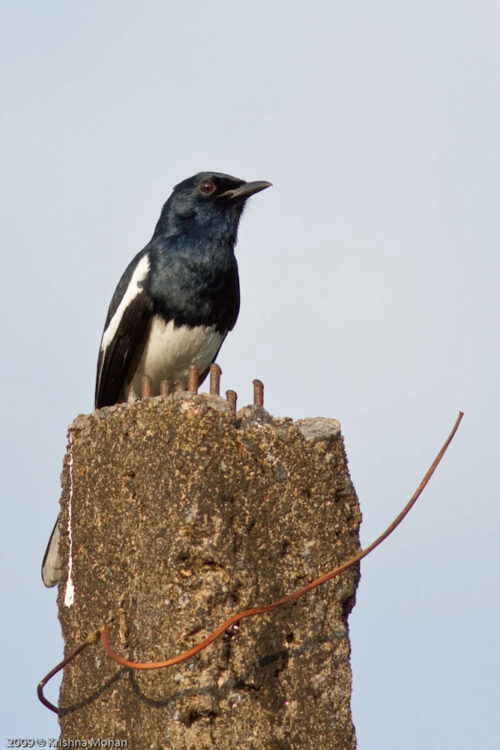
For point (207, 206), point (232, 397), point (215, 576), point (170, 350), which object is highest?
point (207, 206)

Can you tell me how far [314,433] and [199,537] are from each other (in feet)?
2.28

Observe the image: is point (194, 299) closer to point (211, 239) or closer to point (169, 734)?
point (211, 239)

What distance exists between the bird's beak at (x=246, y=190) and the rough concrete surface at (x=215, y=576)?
10.5ft

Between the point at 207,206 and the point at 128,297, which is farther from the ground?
the point at 207,206

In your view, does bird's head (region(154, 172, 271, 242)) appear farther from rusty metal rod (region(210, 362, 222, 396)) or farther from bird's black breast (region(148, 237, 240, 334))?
rusty metal rod (region(210, 362, 222, 396))

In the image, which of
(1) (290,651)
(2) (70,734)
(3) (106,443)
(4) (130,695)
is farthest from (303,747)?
(3) (106,443)

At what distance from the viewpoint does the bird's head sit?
7414mm

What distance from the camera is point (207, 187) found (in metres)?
7.64

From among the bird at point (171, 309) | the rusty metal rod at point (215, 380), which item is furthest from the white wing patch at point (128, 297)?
the rusty metal rod at point (215, 380)

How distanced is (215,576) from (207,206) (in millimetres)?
3811

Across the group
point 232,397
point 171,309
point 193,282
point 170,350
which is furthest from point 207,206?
point 232,397

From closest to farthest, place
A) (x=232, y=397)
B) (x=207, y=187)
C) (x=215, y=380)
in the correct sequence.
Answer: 1. (x=232, y=397)
2. (x=215, y=380)
3. (x=207, y=187)

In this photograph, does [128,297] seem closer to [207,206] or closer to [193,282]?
[193,282]

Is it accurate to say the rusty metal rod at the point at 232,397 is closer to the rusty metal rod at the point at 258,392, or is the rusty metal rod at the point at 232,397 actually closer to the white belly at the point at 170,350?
the rusty metal rod at the point at 258,392
